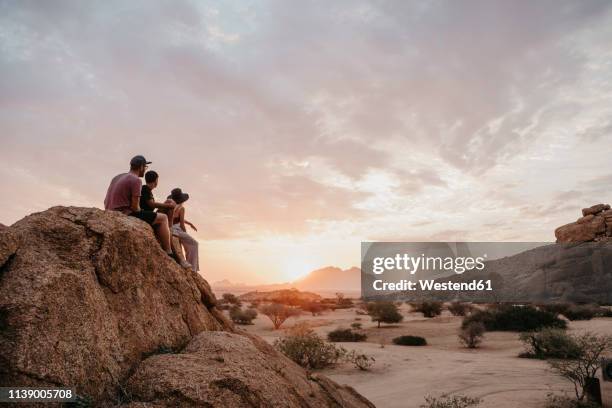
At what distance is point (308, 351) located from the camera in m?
16.4

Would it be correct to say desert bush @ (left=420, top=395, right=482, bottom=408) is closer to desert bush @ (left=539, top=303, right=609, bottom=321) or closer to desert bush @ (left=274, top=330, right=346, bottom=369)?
desert bush @ (left=274, top=330, right=346, bottom=369)

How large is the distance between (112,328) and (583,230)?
57.0m

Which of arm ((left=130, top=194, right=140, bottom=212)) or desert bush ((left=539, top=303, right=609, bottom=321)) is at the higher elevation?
arm ((left=130, top=194, right=140, bottom=212))

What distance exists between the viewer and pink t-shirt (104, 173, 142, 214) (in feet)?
19.0

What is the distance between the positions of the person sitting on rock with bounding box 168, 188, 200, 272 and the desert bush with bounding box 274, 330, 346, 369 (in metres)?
9.62

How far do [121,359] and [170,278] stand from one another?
1.64 m

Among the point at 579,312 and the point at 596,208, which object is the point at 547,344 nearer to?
the point at 579,312

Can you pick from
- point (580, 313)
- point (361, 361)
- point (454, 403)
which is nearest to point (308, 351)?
point (361, 361)

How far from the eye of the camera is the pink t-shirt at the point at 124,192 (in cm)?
580

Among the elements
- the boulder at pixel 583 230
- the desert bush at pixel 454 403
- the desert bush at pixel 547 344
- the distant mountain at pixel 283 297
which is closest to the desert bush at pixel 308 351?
the desert bush at pixel 454 403

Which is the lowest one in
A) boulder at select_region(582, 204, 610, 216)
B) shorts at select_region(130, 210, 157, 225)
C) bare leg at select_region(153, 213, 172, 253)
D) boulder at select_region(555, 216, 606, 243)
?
bare leg at select_region(153, 213, 172, 253)

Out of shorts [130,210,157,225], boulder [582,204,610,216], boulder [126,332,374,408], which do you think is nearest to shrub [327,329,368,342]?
boulder [126,332,374,408]

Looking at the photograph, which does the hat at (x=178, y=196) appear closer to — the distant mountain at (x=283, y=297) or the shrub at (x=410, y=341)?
the shrub at (x=410, y=341)

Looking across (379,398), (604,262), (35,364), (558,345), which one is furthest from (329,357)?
(604,262)
